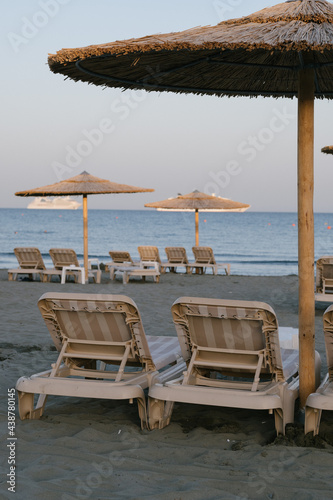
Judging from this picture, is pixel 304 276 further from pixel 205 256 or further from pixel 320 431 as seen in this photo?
pixel 205 256

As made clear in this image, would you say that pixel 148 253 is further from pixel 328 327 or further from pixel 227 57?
pixel 328 327

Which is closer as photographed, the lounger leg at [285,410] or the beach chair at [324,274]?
the lounger leg at [285,410]

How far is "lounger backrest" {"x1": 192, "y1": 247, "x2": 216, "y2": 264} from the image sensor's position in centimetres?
1608

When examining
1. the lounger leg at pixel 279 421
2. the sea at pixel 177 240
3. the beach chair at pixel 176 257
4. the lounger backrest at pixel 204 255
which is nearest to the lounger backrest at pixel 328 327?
the lounger leg at pixel 279 421

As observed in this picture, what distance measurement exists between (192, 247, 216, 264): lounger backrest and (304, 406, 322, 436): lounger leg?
1290 cm

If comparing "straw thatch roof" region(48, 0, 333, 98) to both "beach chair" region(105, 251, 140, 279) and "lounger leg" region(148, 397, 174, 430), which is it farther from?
"beach chair" region(105, 251, 140, 279)

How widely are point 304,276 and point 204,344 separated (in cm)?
72

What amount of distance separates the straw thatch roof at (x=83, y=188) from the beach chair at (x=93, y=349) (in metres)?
9.64

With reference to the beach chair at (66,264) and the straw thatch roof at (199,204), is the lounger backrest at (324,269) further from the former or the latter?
the straw thatch roof at (199,204)

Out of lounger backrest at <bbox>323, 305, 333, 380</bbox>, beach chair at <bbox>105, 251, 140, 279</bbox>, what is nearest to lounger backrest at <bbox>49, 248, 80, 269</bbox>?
beach chair at <bbox>105, 251, 140, 279</bbox>

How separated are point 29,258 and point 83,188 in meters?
2.05

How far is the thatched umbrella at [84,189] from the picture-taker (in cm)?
1321

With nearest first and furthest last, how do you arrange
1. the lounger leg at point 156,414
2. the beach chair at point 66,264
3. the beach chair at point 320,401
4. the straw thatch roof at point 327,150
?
the beach chair at point 320,401 < the lounger leg at point 156,414 < the straw thatch roof at point 327,150 < the beach chair at point 66,264

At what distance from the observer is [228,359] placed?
3.47m
